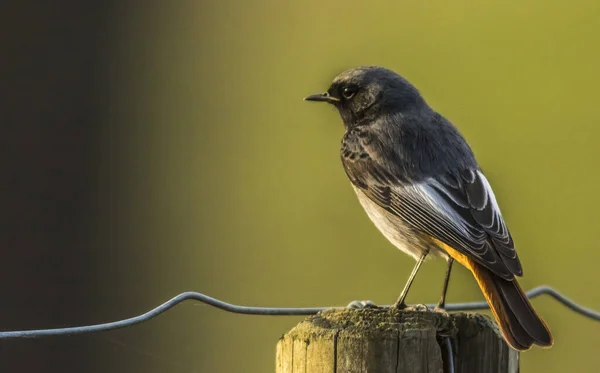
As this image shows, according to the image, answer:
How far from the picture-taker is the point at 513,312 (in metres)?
3.84

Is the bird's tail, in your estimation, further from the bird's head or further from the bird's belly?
the bird's head

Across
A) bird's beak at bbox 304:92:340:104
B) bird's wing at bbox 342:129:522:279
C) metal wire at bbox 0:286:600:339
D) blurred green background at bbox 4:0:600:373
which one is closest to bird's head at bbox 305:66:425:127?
bird's beak at bbox 304:92:340:104

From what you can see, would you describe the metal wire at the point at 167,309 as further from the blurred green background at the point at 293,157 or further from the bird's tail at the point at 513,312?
the blurred green background at the point at 293,157

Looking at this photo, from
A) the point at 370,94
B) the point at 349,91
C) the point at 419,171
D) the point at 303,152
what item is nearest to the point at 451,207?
the point at 419,171

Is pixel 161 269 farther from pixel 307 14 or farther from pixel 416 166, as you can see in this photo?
pixel 416 166

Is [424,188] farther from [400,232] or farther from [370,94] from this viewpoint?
[370,94]

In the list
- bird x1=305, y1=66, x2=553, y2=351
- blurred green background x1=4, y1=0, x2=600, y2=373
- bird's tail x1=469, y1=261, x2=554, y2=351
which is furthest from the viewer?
→ blurred green background x1=4, y1=0, x2=600, y2=373

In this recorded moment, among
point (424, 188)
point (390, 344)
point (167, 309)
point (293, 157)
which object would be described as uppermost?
point (293, 157)

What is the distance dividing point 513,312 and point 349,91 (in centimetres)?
199

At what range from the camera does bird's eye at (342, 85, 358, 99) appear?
5.42 meters

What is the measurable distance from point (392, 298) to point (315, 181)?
6.08ft

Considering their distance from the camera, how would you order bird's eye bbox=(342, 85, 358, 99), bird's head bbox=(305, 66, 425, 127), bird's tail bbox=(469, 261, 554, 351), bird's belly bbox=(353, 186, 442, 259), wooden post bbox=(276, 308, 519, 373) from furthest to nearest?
bird's eye bbox=(342, 85, 358, 99) → bird's head bbox=(305, 66, 425, 127) → bird's belly bbox=(353, 186, 442, 259) → bird's tail bbox=(469, 261, 554, 351) → wooden post bbox=(276, 308, 519, 373)

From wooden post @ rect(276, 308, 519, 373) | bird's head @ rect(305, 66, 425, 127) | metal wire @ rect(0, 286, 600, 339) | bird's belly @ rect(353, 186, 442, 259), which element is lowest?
wooden post @ rect(276, 308, 519, 373)

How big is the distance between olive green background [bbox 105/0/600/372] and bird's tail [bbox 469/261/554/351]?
3.69 meters
